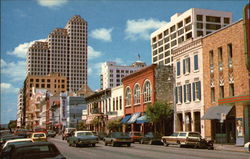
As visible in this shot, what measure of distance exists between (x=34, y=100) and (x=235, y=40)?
14062cm

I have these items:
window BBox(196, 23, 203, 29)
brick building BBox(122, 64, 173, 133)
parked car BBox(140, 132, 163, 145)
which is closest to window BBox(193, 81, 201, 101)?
brick building BBox(122, 64, 173, 133)

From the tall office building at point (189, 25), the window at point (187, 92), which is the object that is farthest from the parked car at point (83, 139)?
the tall office building at point (189, 25)

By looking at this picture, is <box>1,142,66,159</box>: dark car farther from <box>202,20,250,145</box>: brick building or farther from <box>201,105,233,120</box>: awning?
<box>201,105,233,120</box>: awning

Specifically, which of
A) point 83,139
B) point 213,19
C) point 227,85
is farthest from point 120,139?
point 213,19

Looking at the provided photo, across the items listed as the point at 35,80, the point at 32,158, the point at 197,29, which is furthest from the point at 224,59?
the point at 35,80

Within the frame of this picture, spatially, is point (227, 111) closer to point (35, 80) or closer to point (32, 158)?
point (32, 158)

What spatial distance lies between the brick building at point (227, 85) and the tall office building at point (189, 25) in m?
74.5

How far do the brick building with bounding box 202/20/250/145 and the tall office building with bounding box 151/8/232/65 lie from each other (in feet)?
245

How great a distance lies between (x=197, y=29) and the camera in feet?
381

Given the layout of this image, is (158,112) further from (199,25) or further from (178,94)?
(199,25)

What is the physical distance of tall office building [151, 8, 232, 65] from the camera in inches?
4564

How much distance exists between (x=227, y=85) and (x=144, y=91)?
19.8 meters

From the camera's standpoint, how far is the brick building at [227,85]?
36.0 metres

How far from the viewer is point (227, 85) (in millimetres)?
39094
